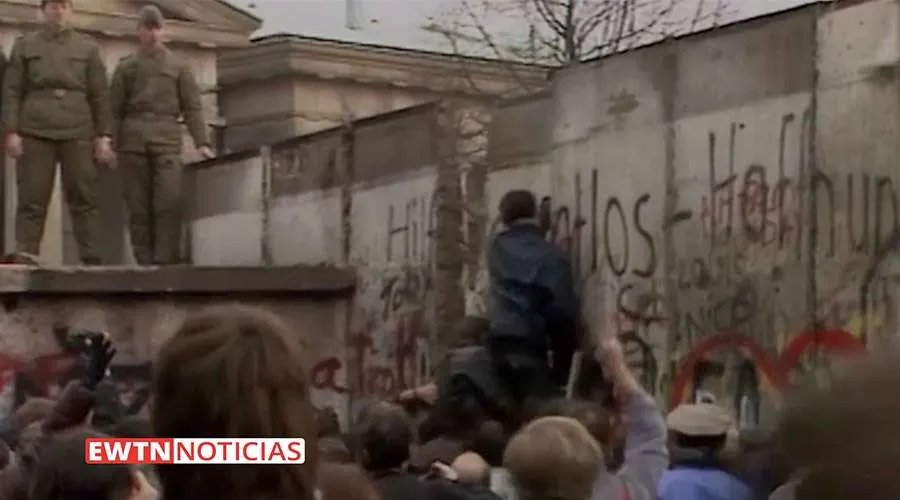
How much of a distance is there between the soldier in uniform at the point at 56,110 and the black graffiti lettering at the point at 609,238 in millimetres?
4630

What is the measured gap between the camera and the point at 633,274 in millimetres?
8750

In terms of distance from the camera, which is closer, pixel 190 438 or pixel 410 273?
pixel 190 438

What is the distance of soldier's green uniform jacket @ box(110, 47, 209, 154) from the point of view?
41.7 ft

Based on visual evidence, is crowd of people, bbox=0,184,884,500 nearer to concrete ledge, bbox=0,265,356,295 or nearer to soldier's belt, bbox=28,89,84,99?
concrete ledge, bbox=0,265,356,295

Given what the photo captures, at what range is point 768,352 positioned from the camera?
774 cm

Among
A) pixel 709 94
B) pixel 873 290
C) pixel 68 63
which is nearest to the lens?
pixel 873 290

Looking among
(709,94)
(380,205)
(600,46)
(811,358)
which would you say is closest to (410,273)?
(380,205)

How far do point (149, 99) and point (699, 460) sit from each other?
8156 mm

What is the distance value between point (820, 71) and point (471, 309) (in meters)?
3.34

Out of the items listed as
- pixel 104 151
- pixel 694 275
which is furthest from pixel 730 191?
pixel 104 151

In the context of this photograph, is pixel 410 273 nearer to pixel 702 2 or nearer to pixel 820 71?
pixel 820 71

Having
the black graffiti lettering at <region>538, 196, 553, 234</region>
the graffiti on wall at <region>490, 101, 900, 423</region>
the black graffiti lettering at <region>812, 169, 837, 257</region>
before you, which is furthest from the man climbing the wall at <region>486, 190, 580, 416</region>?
the black graffiti lettering at <region>812, 169, 837, 257</region>

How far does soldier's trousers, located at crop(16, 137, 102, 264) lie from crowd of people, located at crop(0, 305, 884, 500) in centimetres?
575

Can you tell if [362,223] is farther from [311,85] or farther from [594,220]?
[311,85]
